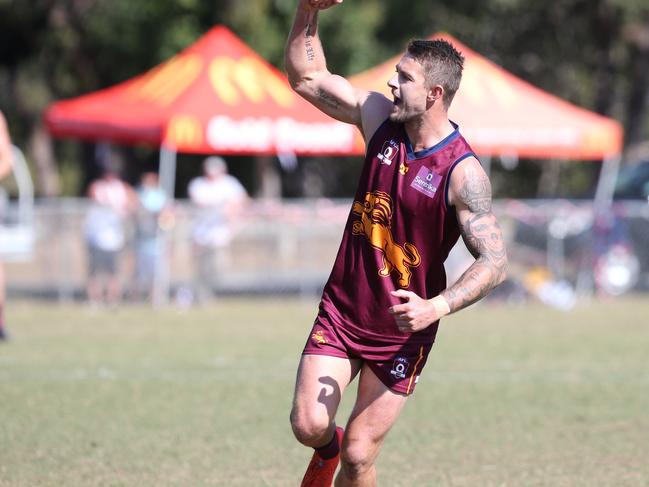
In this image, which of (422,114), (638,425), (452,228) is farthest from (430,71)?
(638,425)

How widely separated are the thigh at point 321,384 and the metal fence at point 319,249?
11481 millimetres

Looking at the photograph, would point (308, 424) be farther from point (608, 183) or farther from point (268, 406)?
point (608, 183)

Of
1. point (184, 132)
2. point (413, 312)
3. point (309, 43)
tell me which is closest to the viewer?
point (413, 312)

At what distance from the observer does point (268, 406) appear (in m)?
8.61

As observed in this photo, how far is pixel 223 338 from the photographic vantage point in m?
12.6

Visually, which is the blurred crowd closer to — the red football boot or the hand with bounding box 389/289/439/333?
the red football boot

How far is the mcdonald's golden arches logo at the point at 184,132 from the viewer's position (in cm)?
1609

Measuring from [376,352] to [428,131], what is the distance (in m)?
0.98

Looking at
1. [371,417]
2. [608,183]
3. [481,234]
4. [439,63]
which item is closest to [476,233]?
[481,234]

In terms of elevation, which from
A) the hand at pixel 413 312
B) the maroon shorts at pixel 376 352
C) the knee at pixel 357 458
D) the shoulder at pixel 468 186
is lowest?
the knee at pixel 357 458

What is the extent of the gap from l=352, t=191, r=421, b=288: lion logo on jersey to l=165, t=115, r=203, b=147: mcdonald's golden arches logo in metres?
11.3

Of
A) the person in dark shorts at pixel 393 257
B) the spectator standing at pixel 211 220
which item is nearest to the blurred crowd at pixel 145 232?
the spectator standing at pixel 211 220

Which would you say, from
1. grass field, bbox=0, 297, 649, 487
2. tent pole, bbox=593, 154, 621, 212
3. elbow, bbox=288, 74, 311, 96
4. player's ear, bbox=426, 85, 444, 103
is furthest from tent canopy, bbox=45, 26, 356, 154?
player's ear, bbox=426, 85, 444, 103

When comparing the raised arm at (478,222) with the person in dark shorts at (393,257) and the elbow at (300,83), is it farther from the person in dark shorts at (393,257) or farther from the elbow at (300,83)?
the elbow at (300,83)
